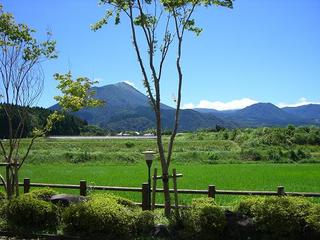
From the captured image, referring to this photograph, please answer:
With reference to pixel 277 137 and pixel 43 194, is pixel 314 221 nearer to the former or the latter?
pixel 43 194

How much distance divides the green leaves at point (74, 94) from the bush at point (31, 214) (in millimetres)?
3542

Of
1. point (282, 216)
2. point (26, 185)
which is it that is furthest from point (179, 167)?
point (282, 216)

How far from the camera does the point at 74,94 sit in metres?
14.5

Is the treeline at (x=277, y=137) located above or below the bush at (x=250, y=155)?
above

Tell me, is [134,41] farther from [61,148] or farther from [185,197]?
[61,148]

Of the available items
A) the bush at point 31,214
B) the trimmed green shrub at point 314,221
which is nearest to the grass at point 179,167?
the bush at point 31,214

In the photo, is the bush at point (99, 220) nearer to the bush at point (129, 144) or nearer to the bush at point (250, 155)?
the bush at point (250, 155)

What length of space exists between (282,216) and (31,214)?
592 cm

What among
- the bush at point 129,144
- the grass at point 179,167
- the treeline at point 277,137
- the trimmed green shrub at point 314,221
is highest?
the treeline at point 277,137

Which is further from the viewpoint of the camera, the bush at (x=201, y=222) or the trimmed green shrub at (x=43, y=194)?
the trimmed green shrub at (x=43, y=194)

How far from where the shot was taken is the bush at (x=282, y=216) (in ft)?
31.6

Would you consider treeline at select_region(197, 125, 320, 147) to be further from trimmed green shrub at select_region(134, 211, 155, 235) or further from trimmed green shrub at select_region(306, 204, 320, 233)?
trimmed green shrub at select_region(306, 204, 320, 233)

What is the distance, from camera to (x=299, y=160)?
5000 cm

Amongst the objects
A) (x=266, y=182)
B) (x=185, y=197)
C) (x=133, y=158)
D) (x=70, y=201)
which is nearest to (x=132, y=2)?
(x=70, y=201)
